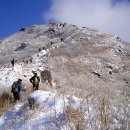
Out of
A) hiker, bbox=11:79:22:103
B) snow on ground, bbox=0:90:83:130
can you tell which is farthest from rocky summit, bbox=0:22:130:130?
snow on ground, bbox=0:90:83:130

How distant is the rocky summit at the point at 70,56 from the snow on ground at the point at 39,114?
15436 millimetres

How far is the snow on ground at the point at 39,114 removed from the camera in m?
14.8

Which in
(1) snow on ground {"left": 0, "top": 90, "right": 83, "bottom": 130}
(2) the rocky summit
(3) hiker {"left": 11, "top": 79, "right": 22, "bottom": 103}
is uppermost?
(2) the rocky summit

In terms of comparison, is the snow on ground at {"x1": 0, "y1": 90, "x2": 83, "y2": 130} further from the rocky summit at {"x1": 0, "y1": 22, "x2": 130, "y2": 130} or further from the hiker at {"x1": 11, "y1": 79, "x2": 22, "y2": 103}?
the rocky summit at {"x1": 0, "y1": 22, "x2": 130, "y2": 130}

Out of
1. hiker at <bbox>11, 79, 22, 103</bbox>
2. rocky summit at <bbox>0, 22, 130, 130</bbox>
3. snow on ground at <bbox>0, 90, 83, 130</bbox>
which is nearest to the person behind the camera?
snow on ground at <bbox>0, 90, 83, 130</bbox>

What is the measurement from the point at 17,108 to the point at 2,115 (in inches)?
31.2

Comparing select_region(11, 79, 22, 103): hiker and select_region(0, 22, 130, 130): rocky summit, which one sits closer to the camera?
select_region(11, 79, 22, 103): hiker

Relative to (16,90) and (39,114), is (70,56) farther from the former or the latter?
(39,114)

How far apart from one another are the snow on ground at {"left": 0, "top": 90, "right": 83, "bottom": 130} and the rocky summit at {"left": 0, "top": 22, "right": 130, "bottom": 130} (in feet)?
50.6

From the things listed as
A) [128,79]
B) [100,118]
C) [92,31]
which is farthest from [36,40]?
[100,118]

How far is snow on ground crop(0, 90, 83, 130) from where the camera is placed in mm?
14777

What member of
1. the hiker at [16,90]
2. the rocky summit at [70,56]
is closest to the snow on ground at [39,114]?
the hiker at [16,90]

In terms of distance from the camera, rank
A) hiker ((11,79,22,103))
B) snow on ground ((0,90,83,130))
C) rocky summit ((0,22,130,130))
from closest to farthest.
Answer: snow on ground ((0,90,83,130)) < hiker ((11,79,22,103)) < rocky summit ((0,22,130,130))

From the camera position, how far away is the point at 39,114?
1631 centimetres
